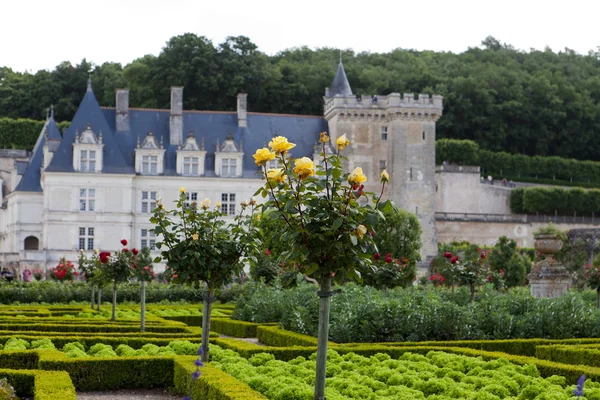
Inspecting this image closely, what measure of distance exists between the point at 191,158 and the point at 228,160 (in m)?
1.55

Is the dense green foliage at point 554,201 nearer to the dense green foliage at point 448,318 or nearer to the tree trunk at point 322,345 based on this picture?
the dense green foliage at point 448,318

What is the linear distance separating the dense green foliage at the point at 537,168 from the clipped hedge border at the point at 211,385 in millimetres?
48589

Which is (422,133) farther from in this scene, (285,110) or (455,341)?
(455,341)

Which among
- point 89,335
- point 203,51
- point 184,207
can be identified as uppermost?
point 203,51

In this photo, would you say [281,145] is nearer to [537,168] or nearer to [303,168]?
[303,168]

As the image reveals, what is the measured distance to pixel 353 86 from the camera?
188 ft

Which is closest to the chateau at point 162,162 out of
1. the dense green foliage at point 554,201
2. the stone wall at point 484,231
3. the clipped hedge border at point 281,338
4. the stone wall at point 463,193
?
the stone wall at point 484,231

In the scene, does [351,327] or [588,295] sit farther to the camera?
[588,295]

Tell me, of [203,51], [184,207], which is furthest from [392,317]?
[203,51]

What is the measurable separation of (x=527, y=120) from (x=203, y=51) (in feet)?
70.2

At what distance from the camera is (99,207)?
1599 inches

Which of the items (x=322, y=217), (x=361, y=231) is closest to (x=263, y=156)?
(x=322, y=217)

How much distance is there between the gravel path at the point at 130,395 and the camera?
9755 millimetres

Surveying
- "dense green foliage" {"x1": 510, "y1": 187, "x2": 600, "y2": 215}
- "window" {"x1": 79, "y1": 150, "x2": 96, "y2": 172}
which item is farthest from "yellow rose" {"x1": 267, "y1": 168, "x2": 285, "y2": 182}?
"dense green foliage" {"x1": 510, "y1": 187, "x2": 600, "y2": 215}
